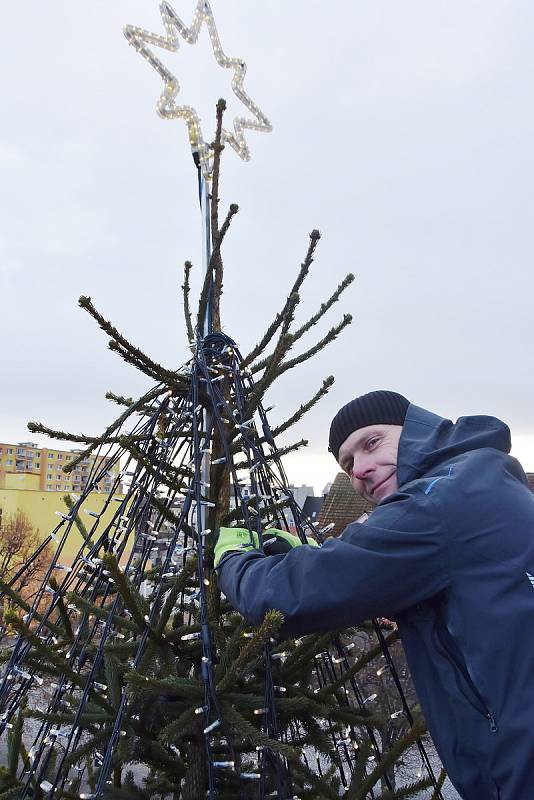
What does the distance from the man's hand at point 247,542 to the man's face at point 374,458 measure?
0.30 m

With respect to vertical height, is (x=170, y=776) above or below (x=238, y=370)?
below

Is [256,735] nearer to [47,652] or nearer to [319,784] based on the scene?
[319,784]

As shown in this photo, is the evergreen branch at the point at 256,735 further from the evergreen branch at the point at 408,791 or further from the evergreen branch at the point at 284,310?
the evergreen branch at the point at 284,310

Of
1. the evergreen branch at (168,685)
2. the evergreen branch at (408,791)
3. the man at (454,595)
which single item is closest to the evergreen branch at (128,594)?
the evergreen branch at (168,685)

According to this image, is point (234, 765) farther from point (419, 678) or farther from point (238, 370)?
point (238, 370)

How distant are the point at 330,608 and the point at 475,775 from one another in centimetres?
53

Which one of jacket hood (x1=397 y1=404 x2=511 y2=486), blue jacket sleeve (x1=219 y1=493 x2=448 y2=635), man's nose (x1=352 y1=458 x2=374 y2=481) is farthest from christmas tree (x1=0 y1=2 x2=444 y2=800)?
jacket hood (x1=397 y1=404 x2=511 y2=486)

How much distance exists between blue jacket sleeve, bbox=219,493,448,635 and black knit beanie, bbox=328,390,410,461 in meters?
0.45

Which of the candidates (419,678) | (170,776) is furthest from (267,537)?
(170,776)

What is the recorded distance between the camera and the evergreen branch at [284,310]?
240 cm

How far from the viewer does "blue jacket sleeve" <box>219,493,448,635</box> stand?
51.8 inches

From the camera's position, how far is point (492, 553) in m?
1.32

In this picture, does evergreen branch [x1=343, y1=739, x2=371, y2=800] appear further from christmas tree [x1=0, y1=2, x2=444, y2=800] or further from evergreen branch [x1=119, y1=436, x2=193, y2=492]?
evergreen branch [x1=119, y1=436, x2=193, y2=492]

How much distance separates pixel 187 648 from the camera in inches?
78.0
